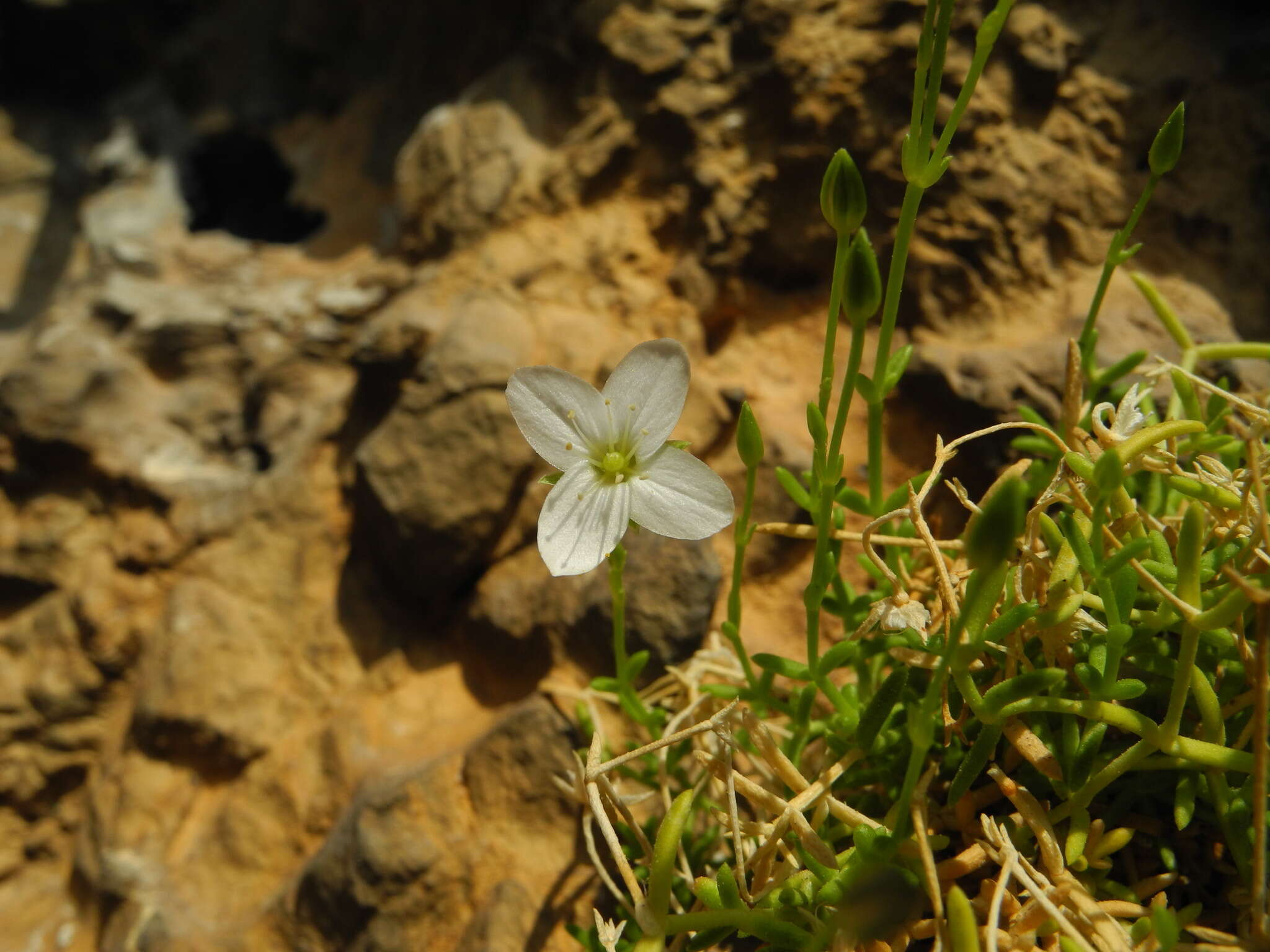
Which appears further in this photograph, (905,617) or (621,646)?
(621,646)

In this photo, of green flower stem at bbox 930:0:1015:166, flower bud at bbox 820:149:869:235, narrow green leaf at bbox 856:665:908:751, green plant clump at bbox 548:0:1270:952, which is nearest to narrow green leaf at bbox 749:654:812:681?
green plant clump at bbox 548:0:1270:952

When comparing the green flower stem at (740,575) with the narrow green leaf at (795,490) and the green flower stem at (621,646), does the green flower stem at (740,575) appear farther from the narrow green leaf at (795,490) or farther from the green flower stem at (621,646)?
the green flower stem at (621,646)

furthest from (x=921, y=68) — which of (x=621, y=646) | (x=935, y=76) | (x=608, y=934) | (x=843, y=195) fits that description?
(x=608, y=934)

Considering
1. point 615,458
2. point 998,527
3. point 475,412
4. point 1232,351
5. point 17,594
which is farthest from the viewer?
point 17,594

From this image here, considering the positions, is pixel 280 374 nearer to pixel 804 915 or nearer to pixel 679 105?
pixel 679 105

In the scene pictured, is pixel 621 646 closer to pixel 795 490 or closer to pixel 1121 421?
pixel 795 490

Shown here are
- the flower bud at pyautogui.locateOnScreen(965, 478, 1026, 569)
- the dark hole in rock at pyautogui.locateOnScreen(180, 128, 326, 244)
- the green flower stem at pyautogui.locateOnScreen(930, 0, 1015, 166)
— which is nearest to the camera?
the flower bud at pyautogui.locateOnScreen(965, 478, 1026, 569)

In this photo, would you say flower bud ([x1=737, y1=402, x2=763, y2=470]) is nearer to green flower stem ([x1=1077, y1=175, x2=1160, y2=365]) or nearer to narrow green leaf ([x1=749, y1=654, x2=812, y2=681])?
narrow green leaf ([x1=749, y1=654, x2=812, y2=681])
